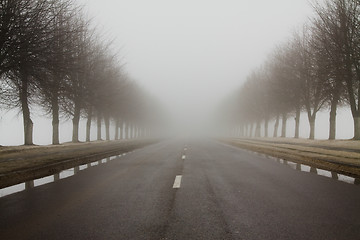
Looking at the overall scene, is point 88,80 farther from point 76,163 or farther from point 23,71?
point 76,163

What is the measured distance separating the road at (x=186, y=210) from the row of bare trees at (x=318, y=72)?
13990 mm

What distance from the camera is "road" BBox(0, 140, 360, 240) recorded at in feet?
13.4

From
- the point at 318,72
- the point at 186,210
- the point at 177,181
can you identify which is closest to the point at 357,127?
the point at 318,72

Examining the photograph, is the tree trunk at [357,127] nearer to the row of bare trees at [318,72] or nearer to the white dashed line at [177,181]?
the row of bare trees at [318,72]

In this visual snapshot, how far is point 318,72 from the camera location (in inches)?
861

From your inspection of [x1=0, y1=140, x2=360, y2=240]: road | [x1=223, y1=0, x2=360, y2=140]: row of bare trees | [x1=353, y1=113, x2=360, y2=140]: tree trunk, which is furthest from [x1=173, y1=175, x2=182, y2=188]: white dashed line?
[x1=353, y1=113, x2=360, y2=140]: tree trunk

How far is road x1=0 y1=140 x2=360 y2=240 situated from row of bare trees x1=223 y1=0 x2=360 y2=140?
14.0 meters

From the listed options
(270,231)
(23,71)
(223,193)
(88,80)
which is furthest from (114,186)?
(88,80)

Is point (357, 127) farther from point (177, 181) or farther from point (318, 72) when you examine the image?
point (177, 181)

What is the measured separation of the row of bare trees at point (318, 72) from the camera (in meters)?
18.6

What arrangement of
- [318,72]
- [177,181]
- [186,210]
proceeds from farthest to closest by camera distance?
1. [318,72]
2. [177,181]
3. [186,210]

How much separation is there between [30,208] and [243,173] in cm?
667

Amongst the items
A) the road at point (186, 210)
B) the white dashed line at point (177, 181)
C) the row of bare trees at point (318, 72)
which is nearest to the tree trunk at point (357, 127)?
the row of bare trees at point (318, 72)

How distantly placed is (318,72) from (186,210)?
2042 cm
